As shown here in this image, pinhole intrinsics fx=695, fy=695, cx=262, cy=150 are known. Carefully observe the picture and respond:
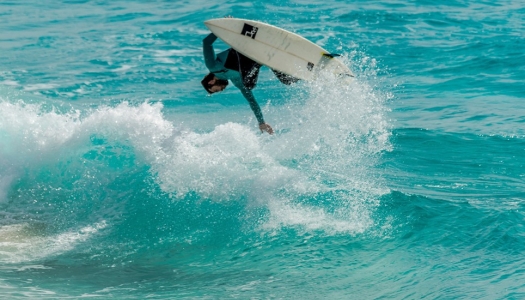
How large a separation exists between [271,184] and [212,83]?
2189mm

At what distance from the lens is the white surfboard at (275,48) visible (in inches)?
388

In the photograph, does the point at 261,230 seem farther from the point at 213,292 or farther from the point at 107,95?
the point at 107,95

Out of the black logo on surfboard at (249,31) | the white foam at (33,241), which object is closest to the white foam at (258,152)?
the white foam at (33,241)

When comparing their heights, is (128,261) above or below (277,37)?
below

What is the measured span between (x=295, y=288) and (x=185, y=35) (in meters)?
16.1

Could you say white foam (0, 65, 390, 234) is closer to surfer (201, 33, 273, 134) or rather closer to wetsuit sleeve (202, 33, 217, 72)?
surfer (201, 33, 273, 134)

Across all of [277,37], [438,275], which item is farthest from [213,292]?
[277,37]

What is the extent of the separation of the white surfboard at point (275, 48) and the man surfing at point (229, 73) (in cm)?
29

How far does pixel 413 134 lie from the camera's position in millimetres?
13859

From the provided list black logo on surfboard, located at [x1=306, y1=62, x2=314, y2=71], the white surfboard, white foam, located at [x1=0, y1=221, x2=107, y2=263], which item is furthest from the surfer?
white foam, located at [x1=0, y1=221, x2=107, y2=263]

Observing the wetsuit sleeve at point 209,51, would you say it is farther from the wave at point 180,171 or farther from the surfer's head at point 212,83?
the wave at point 180,171

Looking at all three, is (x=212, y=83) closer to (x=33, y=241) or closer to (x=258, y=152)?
(x=258, y=152)

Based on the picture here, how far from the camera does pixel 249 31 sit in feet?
32.5

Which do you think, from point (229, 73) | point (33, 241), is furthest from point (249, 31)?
point (33, 241)
